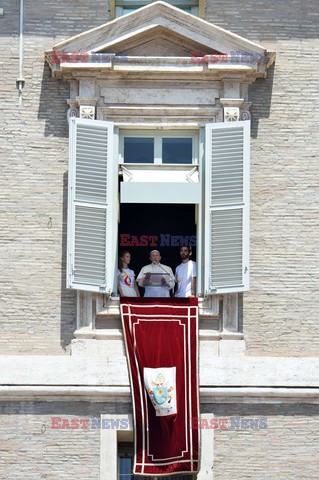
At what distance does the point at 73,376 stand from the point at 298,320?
3170 millimetres

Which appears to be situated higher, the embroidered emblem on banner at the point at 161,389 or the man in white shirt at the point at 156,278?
the man in white shirt at the point at 156,278

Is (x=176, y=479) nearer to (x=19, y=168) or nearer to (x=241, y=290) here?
(x=241, y=290)

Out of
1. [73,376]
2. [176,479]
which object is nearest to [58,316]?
[73,376]

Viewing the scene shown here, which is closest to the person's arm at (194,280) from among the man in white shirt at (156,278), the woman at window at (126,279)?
the man in white shirt at (156,278)

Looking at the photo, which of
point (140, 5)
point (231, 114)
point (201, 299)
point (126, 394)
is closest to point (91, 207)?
point (201, 299)

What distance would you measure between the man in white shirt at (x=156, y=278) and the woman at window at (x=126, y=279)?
10 cm

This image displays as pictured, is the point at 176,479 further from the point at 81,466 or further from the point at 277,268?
the point at 277,268

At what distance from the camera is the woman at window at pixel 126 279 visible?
96.5 ft

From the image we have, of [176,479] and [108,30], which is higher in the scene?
[108,30]

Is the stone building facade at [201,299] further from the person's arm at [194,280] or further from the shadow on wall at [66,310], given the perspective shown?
the person's arm at [194,280]

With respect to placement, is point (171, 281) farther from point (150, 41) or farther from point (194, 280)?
point (150, 41)

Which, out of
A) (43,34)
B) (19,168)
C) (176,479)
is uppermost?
(43,34)

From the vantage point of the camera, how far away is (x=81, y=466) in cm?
2853

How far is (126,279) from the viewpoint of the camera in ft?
96.8
